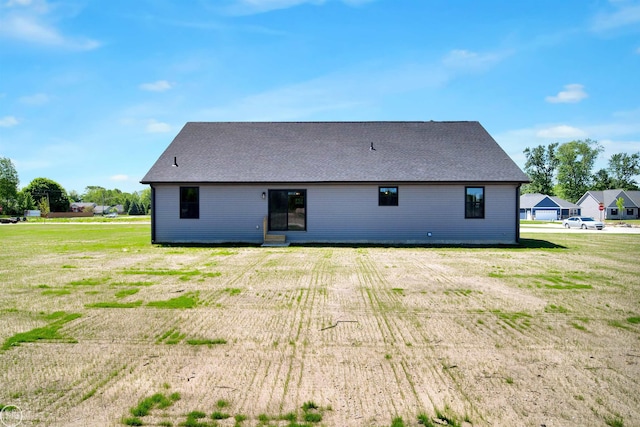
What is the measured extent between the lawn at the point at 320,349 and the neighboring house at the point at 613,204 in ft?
220

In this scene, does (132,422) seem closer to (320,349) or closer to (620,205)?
(320,349)

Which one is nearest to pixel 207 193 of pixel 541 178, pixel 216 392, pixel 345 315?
pixel 345 315

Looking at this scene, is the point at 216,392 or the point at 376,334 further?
the point at 376,334

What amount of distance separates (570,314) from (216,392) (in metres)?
5.62

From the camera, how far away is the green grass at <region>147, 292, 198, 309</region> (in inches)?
250

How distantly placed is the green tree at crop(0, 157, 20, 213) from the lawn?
90.9 metres

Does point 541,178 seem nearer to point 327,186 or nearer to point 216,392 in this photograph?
point 327,186

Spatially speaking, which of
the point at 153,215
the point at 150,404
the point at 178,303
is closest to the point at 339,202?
the point at 153,215

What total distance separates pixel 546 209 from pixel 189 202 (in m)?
60.8

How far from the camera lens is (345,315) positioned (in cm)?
588

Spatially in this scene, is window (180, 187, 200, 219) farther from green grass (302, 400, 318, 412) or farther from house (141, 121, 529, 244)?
green grass (302, 400, 318, 412)

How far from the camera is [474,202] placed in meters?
16.5

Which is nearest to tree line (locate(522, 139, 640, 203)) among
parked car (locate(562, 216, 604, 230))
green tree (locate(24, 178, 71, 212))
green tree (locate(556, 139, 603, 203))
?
green tree (locate(556, 139, 603, 203))

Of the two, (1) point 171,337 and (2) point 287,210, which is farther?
(2) point 287,210
